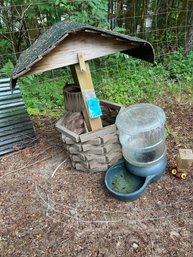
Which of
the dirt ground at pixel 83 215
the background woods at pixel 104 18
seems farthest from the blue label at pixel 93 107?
the background woods at pixel 104 18

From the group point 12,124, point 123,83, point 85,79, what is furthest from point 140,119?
point 123,83

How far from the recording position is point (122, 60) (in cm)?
368

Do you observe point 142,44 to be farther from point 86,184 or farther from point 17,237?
point 17,237

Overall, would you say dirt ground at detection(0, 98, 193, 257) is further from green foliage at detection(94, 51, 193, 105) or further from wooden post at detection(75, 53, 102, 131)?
green foliage at detection(94, 51, 193, 105)

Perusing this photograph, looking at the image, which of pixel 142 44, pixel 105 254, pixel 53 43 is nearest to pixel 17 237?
pixel 105 254

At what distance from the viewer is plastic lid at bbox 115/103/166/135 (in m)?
1.81

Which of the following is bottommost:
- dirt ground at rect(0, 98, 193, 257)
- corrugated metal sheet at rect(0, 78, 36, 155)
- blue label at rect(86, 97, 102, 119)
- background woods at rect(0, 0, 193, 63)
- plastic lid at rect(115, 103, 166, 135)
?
dirt ground at rect(0, 98, 193, 257)

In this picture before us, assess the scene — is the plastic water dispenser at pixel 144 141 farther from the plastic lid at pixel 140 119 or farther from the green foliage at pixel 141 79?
the green foliage at pixel 141 79

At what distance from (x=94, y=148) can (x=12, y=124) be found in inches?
40.6

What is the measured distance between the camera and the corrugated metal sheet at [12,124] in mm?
2434

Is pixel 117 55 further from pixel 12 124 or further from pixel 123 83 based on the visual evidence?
pixel 12 124

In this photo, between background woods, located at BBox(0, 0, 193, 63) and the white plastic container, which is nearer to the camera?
the white plastic container

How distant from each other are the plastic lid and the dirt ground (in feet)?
1.45

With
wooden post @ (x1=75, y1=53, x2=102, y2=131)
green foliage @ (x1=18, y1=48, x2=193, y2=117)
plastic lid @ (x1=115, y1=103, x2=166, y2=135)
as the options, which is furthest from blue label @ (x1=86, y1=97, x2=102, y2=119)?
green foliage @ (x1=18, y1=48, x2=193, y2=117)
